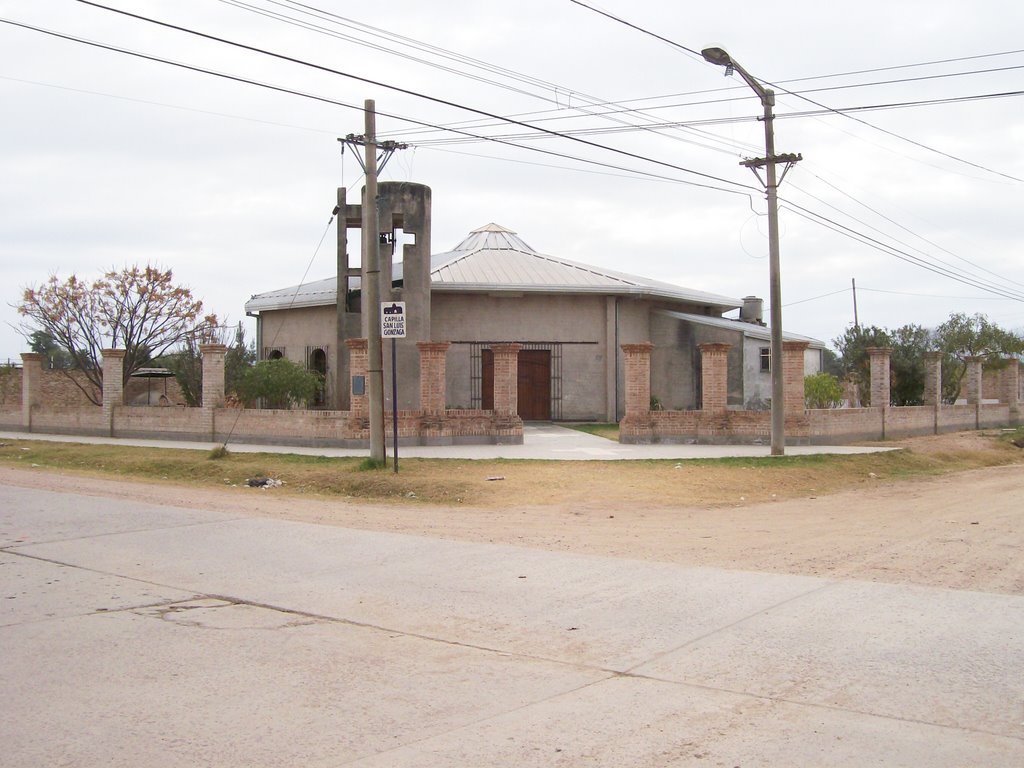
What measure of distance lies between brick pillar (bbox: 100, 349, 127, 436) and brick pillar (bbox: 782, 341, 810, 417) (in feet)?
62.5

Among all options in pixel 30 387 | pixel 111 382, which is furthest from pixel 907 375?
pixel 30 387

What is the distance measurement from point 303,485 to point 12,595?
30.7ft

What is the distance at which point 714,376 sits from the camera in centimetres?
2347

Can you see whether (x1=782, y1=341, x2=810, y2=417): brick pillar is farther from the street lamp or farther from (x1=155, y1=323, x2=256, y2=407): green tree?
(x1=155, y1=323, x2=256, y2=407): green tree

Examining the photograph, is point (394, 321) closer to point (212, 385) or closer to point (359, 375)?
point (359, 375)

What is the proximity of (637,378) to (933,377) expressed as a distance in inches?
597

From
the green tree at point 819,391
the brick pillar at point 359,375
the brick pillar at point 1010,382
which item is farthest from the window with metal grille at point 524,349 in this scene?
the brick pillar at point 1010,382

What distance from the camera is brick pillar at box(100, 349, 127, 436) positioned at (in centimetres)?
2809

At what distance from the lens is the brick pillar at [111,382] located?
2809 centimetres

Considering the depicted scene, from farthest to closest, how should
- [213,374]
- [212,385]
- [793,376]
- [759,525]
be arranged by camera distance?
[212,385] < [213,374] < [793,376] < [759,525]

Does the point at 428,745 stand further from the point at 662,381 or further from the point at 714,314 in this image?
the point at 714,314

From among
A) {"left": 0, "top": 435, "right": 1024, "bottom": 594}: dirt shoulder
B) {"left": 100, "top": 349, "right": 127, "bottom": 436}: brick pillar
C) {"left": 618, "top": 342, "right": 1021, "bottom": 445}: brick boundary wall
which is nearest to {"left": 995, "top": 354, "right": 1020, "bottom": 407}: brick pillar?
{"left": 618, "top": 342, "right": 1021, "bottom": 445}: brick boundary wall

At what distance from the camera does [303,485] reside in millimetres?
17312

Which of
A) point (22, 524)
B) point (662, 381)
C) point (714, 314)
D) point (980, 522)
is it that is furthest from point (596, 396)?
point (22, 524)
